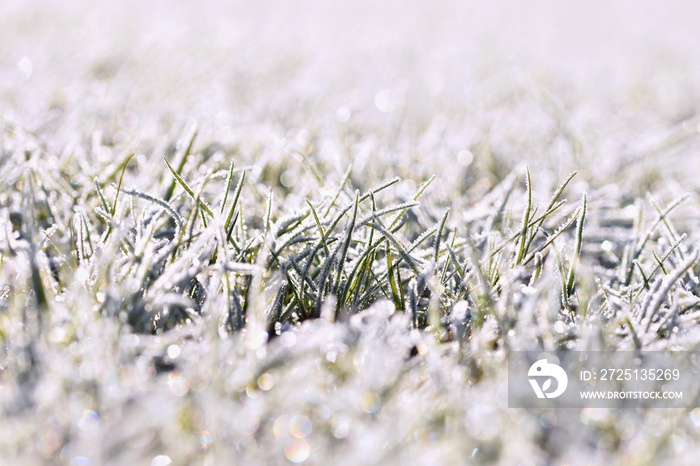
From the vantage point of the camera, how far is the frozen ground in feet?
2.30

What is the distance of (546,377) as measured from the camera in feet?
2.75

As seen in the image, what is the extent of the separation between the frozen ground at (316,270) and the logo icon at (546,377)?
3cm

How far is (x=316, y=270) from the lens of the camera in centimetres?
102

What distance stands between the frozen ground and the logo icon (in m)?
0.03

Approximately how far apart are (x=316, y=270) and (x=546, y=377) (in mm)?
362

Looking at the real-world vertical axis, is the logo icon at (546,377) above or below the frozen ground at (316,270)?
below

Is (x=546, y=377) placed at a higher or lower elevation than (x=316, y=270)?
lower

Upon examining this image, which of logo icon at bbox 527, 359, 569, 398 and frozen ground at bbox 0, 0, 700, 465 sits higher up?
frozen ground at bbox 0, 0, 700, 465

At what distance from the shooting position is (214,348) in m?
0.75

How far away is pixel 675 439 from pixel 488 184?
932 mm

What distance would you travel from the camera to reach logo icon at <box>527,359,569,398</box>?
2.62ft

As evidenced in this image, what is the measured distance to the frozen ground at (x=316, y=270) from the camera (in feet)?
2.30

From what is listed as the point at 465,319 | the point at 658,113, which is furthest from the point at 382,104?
the point at 465,319

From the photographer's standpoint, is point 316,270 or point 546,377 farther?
point 316,270
